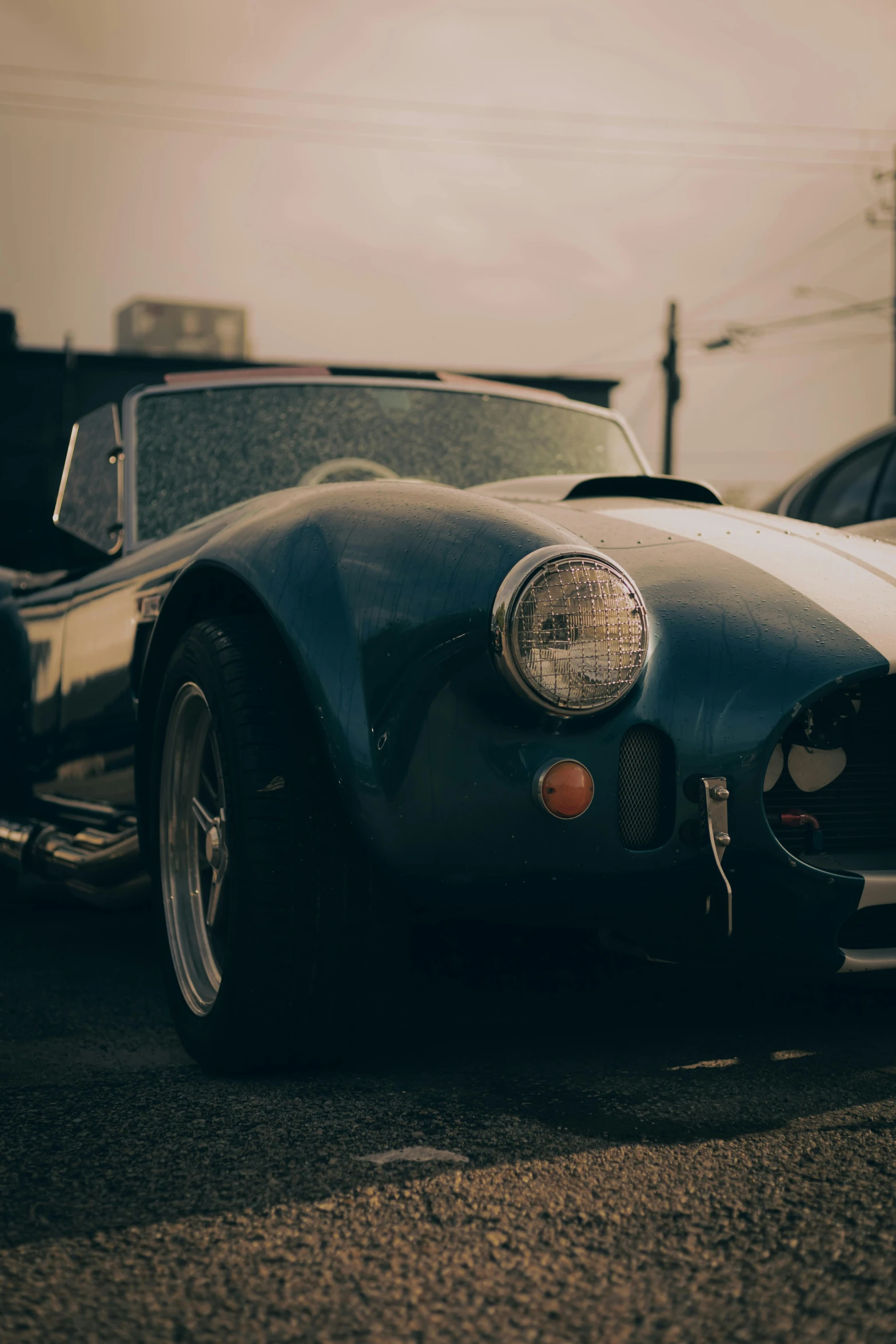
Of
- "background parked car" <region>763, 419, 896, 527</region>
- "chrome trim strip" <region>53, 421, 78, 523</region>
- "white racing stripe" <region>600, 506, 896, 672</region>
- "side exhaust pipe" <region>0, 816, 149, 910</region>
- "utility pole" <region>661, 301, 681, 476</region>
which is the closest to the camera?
"white racing stripe" <region>600, 506, 896, 672</region>

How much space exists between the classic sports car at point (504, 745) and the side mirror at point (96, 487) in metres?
1.04

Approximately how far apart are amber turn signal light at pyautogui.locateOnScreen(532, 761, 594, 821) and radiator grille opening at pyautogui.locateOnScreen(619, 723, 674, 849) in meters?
0.07

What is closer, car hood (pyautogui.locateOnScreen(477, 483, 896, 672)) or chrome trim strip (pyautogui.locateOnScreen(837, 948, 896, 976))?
chrome trim strip (pyautogui.locateOnScreen(837, 948, 896, 976))

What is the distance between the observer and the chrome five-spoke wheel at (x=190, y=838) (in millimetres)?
2564

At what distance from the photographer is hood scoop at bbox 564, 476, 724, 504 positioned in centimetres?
309

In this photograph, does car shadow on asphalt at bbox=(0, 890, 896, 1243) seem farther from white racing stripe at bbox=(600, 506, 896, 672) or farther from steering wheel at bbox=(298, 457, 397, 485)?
steering wheel at bbox=(298, 457, 397, 485)

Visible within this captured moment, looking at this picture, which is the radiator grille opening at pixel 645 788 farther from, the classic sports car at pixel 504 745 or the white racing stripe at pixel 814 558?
the white racing stripe at pixel 814 558

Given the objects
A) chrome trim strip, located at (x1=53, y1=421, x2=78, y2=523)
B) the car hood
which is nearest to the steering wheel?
chrome trim strip, located at (x1=53, y1=421, x2=78, y2=523)

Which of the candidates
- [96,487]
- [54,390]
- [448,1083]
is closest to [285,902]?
[448,1083]

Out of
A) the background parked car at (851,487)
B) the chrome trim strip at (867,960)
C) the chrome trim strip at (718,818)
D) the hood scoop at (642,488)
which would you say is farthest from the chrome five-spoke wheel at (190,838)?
the background parked car at (851,487)

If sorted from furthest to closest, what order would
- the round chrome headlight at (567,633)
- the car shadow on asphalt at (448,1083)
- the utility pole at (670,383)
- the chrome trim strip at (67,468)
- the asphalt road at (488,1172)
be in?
the utility pole at (670,383), the chrome trim strip at (67,468), the round chrome headlight at (567,633), the car shadow on asphalt at (448,1083), the asphalt road at (488,1172)

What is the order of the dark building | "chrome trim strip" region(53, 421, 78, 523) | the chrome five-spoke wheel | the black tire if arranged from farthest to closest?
the dark building
"chrome trim strip" region(53, 421, 78, 523)
the chrome five-spoke wheel
the black tire

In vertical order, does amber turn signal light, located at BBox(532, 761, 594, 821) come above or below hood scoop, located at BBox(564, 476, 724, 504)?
below

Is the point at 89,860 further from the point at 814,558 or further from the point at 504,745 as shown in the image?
the point at 814,558
